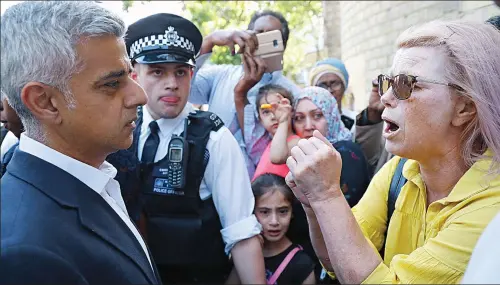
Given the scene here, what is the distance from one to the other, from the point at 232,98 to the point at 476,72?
2023mm

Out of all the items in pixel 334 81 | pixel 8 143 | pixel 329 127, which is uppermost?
pixel 334 81

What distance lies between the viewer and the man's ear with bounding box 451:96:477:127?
60.3 inches

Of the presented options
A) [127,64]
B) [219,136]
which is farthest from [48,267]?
[219,136]

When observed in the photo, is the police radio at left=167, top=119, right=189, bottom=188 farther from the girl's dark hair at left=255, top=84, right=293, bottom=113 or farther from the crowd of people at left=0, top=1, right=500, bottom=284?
the girl's dark hair at left=255, top=84, right=293, bottom=113

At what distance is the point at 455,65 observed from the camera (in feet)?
4.95

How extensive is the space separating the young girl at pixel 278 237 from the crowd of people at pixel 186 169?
11.6 inches

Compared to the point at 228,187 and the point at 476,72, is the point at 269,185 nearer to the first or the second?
the point at 228,187

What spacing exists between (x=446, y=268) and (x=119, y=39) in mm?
1225

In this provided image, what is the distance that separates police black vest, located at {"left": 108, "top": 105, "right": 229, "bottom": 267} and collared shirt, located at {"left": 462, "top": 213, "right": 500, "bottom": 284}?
1511 millimetres

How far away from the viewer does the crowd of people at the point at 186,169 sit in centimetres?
120

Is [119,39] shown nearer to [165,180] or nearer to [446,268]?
[165,180]

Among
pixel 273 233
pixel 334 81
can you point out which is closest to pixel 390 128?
pixel 273 233

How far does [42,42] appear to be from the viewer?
4.04 ft

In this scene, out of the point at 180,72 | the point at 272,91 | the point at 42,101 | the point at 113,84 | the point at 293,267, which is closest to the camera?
the point at 42,101
